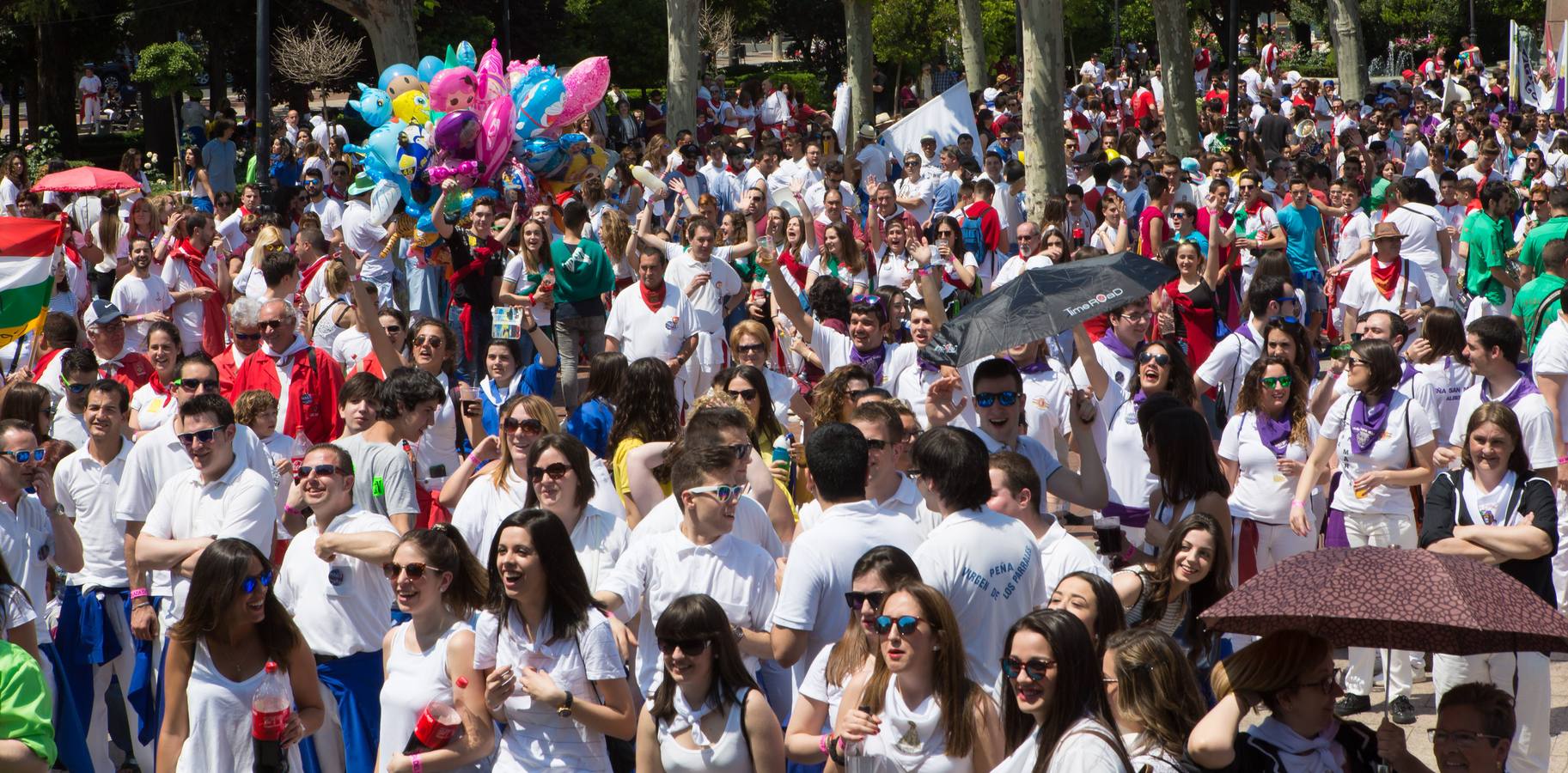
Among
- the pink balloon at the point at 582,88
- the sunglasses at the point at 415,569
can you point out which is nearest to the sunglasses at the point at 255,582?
the sunglasses at the point at 415,569

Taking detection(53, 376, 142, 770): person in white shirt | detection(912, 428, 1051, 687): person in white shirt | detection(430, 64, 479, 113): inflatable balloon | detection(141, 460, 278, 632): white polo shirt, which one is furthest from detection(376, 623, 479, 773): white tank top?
detection(430, 64, 479, 113): inflatable balloon

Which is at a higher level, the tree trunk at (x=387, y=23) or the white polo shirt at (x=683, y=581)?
the tree trunk at (x=387, y=23)

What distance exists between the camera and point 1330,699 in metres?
4.31

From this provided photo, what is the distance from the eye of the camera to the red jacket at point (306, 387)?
8250 mm

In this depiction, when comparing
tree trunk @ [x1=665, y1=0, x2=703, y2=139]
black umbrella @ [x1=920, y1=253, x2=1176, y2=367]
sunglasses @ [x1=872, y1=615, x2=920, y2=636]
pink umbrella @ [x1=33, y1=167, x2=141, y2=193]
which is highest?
tree trunk @ [x1=665, y1=0, x2=703, y2=139]

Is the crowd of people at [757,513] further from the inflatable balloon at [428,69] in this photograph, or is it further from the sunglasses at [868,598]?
the inflatable balloon at [428,69]

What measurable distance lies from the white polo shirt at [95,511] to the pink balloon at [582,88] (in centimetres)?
926

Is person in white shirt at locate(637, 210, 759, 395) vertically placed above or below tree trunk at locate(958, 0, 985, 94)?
below

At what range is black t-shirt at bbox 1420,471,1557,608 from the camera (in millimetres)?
6359

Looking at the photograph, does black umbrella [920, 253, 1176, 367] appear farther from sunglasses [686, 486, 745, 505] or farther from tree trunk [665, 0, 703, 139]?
tree trunk [665, 0, 703, 139]

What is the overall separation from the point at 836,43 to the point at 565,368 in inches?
1675

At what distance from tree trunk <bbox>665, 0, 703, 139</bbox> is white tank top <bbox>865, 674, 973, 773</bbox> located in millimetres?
22020

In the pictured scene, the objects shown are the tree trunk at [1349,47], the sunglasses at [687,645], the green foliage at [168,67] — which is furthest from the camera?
the tree trunk at [1349,47]

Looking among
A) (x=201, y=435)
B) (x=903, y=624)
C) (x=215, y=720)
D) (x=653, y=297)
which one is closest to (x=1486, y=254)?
(x=653, y=297)
